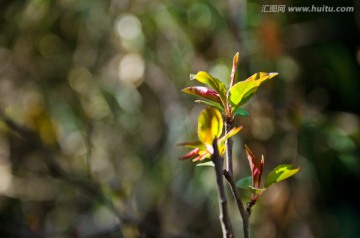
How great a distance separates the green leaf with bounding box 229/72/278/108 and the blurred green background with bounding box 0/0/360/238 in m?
0.90

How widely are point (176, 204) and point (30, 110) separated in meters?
0.56

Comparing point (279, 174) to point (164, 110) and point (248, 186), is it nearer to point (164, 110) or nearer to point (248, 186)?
point (248, 186)

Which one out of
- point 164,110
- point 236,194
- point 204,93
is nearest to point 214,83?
point 204,93

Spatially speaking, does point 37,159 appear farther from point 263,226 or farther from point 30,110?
point 263,226

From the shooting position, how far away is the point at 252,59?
169cm

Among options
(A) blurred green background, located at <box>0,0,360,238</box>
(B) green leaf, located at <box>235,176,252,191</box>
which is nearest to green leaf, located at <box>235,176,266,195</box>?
(B) green leaf, located at <box>235,176,252,191</box>

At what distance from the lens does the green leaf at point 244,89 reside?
1.79ft

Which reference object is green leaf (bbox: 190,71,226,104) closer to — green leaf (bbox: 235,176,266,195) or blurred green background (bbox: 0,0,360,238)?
green leaf (bbox: 235,176,266,195)

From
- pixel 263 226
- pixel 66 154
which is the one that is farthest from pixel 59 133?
pixel 263 226

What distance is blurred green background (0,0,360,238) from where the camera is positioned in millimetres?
1667

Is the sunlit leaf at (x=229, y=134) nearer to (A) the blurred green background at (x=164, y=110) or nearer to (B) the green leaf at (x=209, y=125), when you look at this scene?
(B) the green leaf at (x=209, y=125)

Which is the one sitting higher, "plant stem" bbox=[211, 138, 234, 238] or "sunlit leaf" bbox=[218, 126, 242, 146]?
"sunlit leaf" bbox=[218, 126, 242, 146]

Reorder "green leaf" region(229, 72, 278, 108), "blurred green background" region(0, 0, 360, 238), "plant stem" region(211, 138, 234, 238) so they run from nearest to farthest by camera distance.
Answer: "plant stem" region(211, 138, 234, 238) < "green leaf" region(229, 72, 278, 108) < "blurred green background" region(0, 0, 360, 238)

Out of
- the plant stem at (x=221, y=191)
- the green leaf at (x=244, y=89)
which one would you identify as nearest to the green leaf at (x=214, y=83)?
the green leaf at (x=244, y=89)
